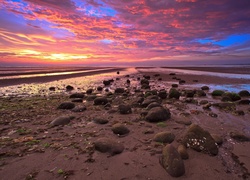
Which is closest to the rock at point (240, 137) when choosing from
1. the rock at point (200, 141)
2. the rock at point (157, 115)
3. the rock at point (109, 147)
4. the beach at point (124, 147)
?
the beach at point (124, 147)

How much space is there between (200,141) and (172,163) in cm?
136

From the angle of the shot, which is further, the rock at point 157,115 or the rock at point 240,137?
the rock at point 157,115

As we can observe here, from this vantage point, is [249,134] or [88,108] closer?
[249,134]

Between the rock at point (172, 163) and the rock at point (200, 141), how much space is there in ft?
3.32

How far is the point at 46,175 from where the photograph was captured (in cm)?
316

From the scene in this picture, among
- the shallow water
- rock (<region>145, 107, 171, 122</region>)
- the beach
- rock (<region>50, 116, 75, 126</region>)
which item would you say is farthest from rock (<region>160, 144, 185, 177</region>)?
the shallow water

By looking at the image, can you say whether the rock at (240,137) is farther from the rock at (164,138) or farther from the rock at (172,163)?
the rock at (172,163)

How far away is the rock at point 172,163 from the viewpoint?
3.14 metres

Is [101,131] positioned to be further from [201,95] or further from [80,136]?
[201,95]

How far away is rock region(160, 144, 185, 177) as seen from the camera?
314cm

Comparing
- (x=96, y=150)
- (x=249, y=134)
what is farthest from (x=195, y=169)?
(x=249, y=134)

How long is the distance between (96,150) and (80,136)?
109cm

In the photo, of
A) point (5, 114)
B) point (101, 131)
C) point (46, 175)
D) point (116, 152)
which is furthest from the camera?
point (5, 114)

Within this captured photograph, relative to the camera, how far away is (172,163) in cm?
325
